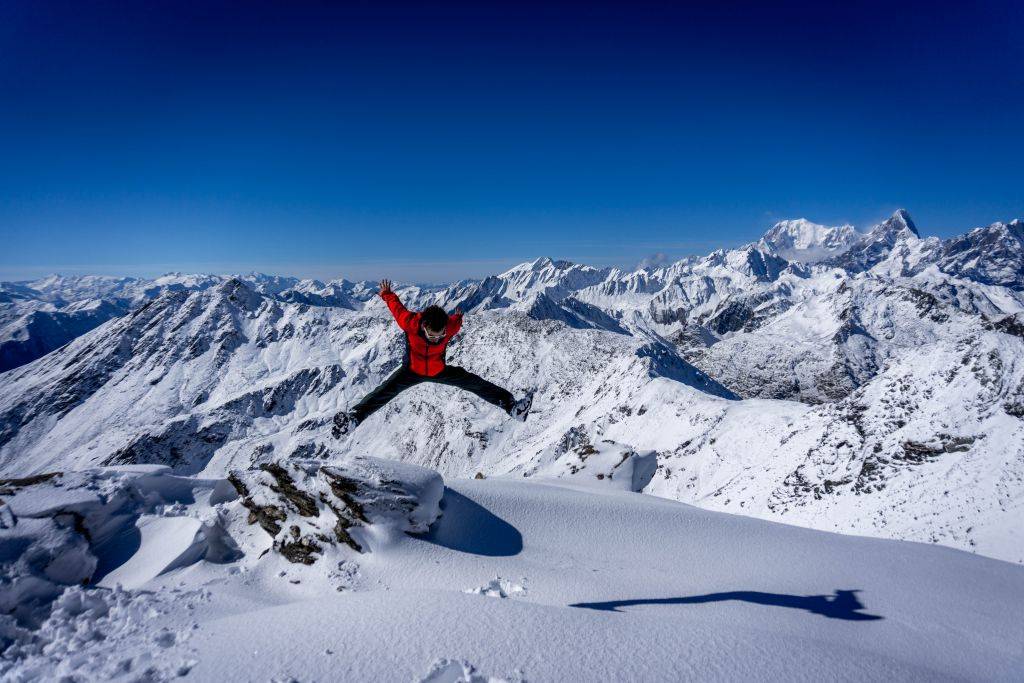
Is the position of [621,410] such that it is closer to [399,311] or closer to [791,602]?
[791,602]

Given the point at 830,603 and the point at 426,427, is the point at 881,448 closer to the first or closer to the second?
the point at 830,603

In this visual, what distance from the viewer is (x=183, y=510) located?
12.6m

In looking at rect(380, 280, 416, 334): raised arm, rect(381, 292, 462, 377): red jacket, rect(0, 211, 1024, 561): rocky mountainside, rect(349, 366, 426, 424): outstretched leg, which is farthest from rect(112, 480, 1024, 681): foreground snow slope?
rect(0, 211, 1024, 561): rocky mountainside

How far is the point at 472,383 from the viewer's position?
37.5 ft

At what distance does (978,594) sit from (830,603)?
3.72 meters

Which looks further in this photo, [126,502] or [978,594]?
[126,502]

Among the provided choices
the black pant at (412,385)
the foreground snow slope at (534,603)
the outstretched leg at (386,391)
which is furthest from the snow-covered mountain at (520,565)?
the black pant at (412,385)

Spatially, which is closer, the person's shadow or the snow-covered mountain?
the snow-covered mountain

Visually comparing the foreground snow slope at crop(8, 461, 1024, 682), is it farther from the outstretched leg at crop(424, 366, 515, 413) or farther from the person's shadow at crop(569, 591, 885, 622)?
the outstretched leg at crop(424, 366, 515, 413)

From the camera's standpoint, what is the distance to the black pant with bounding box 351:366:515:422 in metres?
10.7

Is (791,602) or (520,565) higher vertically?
(791,602)

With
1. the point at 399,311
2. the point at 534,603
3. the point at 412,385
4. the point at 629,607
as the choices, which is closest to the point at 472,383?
the point at 412,385

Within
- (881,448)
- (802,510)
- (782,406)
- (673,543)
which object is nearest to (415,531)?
(673,543)

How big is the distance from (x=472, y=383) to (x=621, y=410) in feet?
207
